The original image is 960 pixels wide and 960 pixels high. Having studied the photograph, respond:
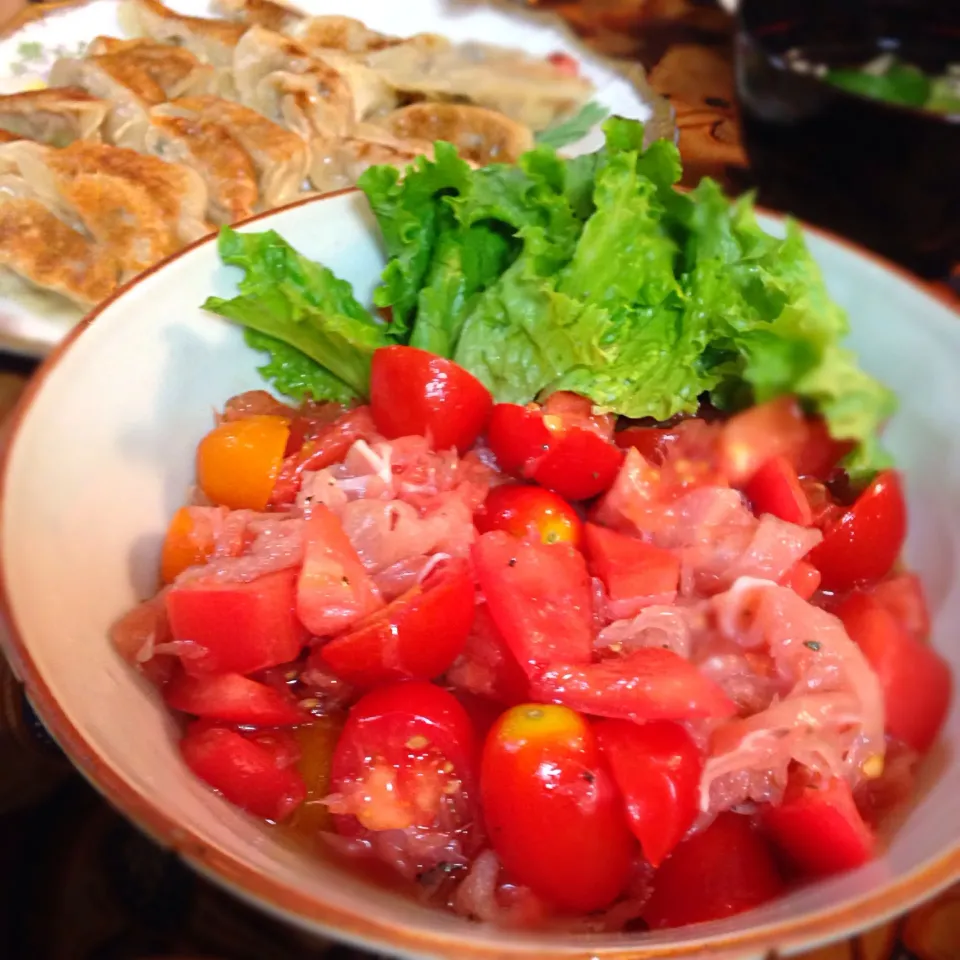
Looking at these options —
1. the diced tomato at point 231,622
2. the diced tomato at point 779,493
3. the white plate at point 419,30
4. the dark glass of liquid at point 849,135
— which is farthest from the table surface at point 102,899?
the white plate at point 419,30

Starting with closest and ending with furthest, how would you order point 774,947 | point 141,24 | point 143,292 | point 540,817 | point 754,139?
point 774,947
point 540,817
point 143,292
point 754,139
point 141,24

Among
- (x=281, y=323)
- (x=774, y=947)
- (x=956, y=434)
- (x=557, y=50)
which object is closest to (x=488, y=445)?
(x=281, y=323)

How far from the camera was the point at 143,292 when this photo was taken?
3.82 ft

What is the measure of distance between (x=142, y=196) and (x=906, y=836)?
158 cm

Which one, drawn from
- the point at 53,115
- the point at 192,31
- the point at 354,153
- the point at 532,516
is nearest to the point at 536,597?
the point at 532,516

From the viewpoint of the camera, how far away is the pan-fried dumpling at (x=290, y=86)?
6.70 feet

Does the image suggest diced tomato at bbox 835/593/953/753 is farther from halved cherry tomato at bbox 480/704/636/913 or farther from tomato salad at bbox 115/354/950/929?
halved cherry tomato at bbox 480/704/636/913

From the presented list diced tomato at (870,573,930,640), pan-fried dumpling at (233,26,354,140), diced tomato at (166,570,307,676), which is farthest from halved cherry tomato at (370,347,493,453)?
pan-fried dumpling at (233,26,354,140)

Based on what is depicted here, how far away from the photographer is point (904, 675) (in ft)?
3.38

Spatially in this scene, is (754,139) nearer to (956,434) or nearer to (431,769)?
(956,434)

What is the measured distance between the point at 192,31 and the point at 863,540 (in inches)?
81.6

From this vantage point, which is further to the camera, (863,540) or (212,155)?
(212,155)

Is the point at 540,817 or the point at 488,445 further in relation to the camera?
the point at 488,445

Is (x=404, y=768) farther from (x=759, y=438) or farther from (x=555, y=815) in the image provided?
(x=759, y=438)
